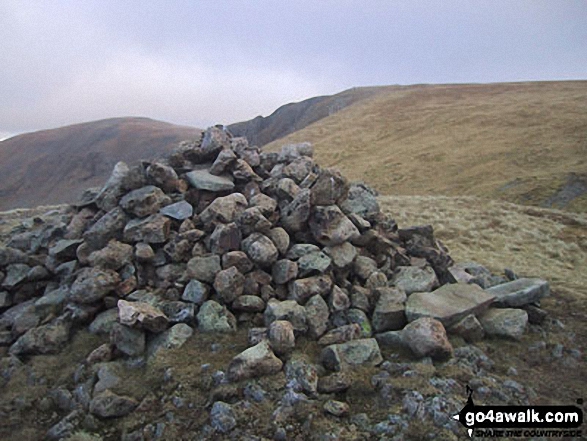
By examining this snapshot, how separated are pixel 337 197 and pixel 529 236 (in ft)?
46.3

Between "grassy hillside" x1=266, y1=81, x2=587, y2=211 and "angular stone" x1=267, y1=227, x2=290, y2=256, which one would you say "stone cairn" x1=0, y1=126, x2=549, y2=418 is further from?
"grassy hillside" x1=266, y1=81, x2=587, y2=211

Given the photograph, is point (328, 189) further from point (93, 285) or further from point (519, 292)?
point (93, 285)

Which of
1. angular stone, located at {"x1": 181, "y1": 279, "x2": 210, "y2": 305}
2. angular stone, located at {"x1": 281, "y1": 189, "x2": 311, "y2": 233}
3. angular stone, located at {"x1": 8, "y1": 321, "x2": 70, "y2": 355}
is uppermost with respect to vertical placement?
angular stone, located at {"x1": 281, "y1": 189, "x2": 311, "y2": 233}

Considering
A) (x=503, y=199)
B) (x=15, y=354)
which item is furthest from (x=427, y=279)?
(x=503, y=199)

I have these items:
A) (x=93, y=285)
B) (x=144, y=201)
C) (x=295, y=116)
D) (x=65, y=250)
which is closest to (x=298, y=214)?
(x=144, y=201)

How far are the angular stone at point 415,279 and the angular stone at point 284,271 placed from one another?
2.27 metres

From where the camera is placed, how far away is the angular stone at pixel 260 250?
8578 mm

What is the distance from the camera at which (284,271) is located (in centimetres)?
849

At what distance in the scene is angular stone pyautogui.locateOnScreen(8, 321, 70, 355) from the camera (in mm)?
7820

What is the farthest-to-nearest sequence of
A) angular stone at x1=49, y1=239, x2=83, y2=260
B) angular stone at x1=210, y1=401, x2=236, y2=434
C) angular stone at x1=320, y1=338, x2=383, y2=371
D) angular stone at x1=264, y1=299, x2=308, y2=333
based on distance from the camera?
1. angular stone at x1=49, y1=239, x2=83, y2=260
2. angular stone at x1=264, y1=299, x2=308, y2=333
3. angular stone at x1=320, y1=338, x2=383, y2=371
4. angular stone at x1=210, y1=401, x2=236, y2=434

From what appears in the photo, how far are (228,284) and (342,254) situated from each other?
Answer: 8.31 feet

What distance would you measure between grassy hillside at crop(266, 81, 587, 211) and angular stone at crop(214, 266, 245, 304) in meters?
25.4

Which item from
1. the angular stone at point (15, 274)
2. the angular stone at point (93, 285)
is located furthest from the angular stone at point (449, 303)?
the angular stone at point (15, 274)

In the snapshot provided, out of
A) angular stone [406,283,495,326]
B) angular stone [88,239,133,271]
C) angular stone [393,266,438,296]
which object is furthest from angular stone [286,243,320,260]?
angular stone [88,239,133,271]
